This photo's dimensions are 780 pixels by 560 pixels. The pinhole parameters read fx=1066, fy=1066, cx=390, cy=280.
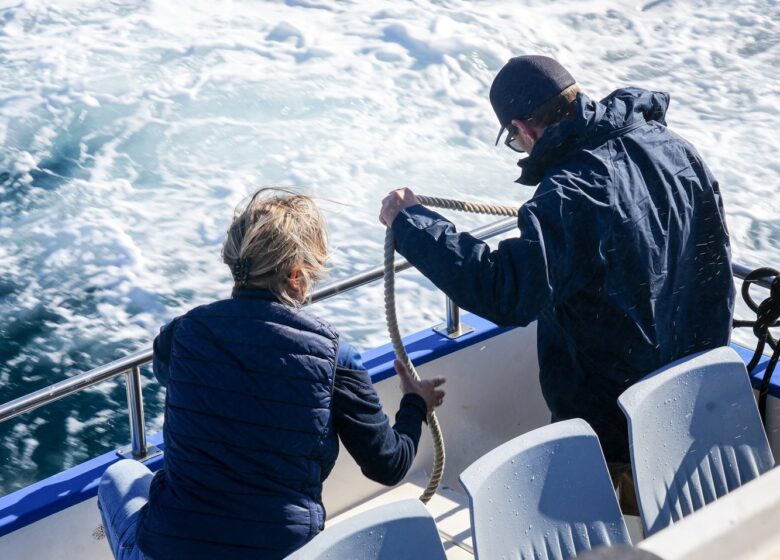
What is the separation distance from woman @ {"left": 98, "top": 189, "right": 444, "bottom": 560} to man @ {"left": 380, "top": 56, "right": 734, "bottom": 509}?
0.34 meters

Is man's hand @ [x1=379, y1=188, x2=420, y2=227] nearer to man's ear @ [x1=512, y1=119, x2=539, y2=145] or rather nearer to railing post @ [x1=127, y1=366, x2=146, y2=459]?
man's ear @ [x1=512, y1=119, x2=539, y2=145]

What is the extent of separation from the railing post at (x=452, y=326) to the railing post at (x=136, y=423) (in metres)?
0.95

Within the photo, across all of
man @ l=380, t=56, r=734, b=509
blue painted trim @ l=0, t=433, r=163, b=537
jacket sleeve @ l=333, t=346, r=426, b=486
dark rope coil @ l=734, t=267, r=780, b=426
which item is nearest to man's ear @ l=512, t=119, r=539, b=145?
man @ l=380, t=56, r=734, b=509

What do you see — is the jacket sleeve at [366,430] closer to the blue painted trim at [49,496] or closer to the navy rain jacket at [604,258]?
the navy rain jacket at [604,258]

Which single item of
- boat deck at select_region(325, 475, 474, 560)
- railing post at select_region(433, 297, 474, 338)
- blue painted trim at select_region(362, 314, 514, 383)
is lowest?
boat deck at select_region(325, 475, 474, 560)

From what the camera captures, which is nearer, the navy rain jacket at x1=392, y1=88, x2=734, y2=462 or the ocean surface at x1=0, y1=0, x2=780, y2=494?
the navy rain jacket at x1=392, y1=88, x2=734, y2=462

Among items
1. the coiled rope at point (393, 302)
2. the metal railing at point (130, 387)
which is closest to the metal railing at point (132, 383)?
the metal railing at point (130, 387)

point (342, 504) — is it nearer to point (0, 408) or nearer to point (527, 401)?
point (527, 401)

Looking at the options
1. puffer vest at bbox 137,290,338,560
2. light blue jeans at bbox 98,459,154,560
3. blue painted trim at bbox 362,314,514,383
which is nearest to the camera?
puffer vest at bbox 137,290,338,560

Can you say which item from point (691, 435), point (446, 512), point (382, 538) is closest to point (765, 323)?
point (691, 435)

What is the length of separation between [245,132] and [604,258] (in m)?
6.79

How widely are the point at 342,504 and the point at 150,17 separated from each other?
7989 millimetres

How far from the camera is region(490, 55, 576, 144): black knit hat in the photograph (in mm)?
2193

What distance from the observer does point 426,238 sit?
6.90ft
